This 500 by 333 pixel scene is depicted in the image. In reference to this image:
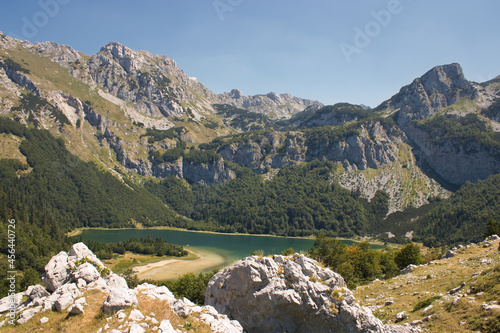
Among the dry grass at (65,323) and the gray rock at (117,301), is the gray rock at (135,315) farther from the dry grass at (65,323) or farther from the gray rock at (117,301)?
the dry grass at (65,323)

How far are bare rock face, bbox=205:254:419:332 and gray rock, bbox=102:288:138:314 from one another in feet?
26.0

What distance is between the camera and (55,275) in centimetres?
1886

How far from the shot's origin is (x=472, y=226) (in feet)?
537

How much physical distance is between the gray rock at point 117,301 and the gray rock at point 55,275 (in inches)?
224

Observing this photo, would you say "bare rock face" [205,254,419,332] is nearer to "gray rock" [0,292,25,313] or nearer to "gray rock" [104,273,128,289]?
"gray rock" [104,273,128,289]

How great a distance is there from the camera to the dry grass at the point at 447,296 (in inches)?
712

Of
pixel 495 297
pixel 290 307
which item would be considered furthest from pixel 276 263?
pixel 495 297

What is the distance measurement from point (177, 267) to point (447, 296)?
324 ft

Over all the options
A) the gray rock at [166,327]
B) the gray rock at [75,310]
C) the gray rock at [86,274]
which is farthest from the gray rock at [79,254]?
the gray rock at [166,327]

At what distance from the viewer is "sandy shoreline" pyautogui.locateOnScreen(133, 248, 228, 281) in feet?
305

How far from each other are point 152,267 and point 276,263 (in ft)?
323

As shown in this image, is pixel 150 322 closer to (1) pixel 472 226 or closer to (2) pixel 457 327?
(2) pixel 457 327

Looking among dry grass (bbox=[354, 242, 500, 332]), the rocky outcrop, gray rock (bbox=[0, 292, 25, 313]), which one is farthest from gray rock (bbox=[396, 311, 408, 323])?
gray rock (bbox=[0, 292, 25, 313])

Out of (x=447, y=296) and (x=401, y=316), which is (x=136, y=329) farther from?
(x=447, y=296)
